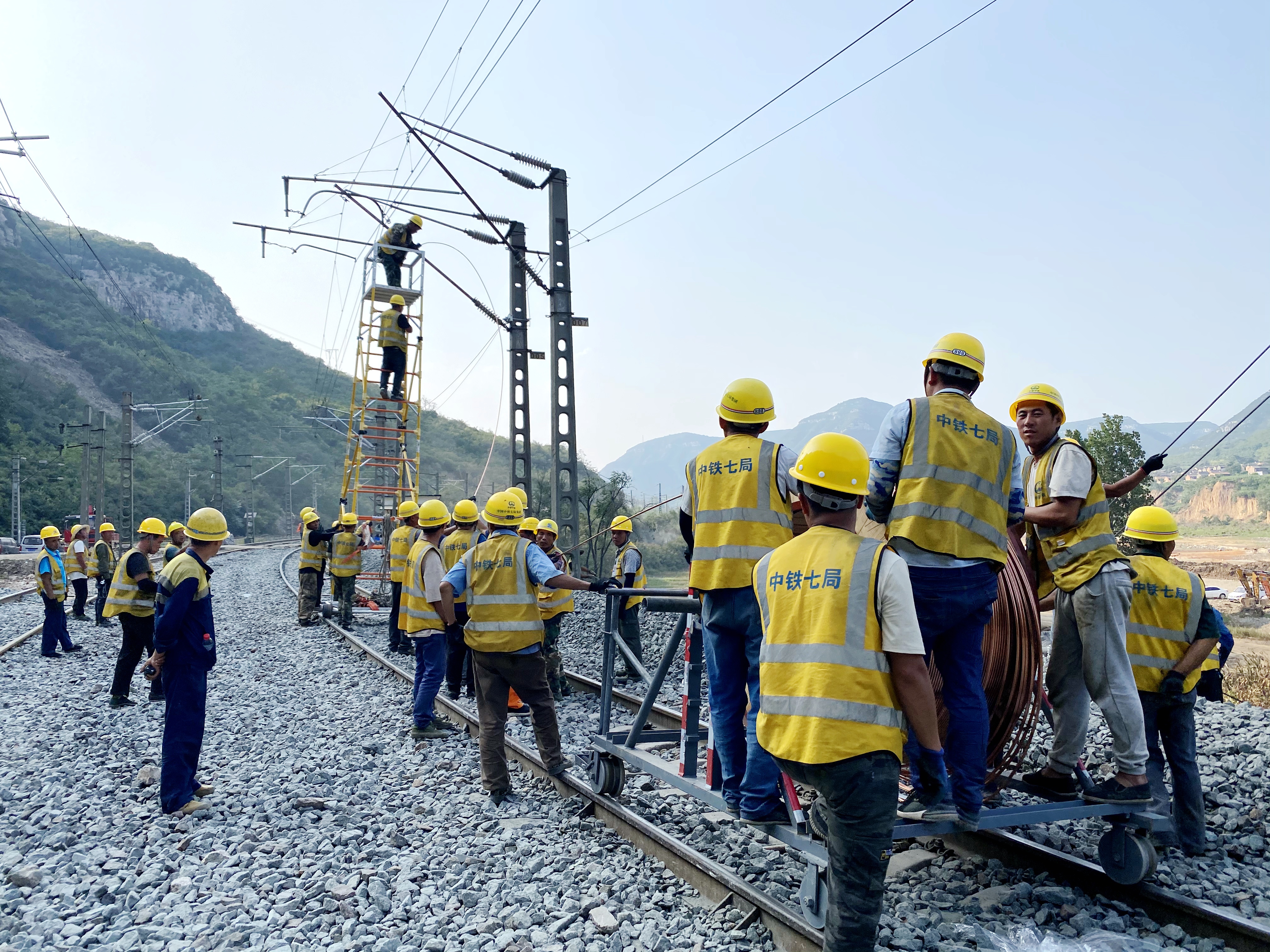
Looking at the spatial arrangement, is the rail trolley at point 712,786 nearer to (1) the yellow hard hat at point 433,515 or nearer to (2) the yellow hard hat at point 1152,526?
(2) the yellow hard hat at point 1152,526

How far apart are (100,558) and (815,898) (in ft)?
51.8

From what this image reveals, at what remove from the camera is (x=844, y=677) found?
9.09 feet

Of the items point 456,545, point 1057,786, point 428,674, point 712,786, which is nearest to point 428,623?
point 428,674

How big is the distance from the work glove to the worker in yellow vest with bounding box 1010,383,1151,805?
400 mm

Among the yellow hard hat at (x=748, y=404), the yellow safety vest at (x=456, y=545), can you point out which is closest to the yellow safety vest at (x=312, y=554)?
the yellow safety vest at (x=456, y=545)

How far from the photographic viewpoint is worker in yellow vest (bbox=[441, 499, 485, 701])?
27.8 feet

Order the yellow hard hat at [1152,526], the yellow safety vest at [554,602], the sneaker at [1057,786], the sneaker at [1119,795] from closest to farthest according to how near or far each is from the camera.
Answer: the sneaker at [1119,795], the sneaker at [1057,786], the yellow hard hat at [1152,526], the yellow safety vest at [554,602]

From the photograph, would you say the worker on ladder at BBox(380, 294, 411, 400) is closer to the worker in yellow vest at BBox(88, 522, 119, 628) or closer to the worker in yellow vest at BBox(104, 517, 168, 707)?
the worker in yellow vest at BBox(88, 522, 119, 628)

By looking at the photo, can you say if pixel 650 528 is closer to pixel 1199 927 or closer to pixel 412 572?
pixel 412 572

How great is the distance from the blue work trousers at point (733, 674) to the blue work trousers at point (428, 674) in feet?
12.8

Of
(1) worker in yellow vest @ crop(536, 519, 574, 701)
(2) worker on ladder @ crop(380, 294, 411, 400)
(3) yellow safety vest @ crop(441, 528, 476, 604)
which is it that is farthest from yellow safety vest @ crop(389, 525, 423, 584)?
(2) worker on ladder @ crop(380, 294, 411, 400)

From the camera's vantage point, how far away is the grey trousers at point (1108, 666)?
403 cm

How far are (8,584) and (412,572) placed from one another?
25.3m

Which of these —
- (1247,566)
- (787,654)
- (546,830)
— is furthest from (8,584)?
(1247,566)
